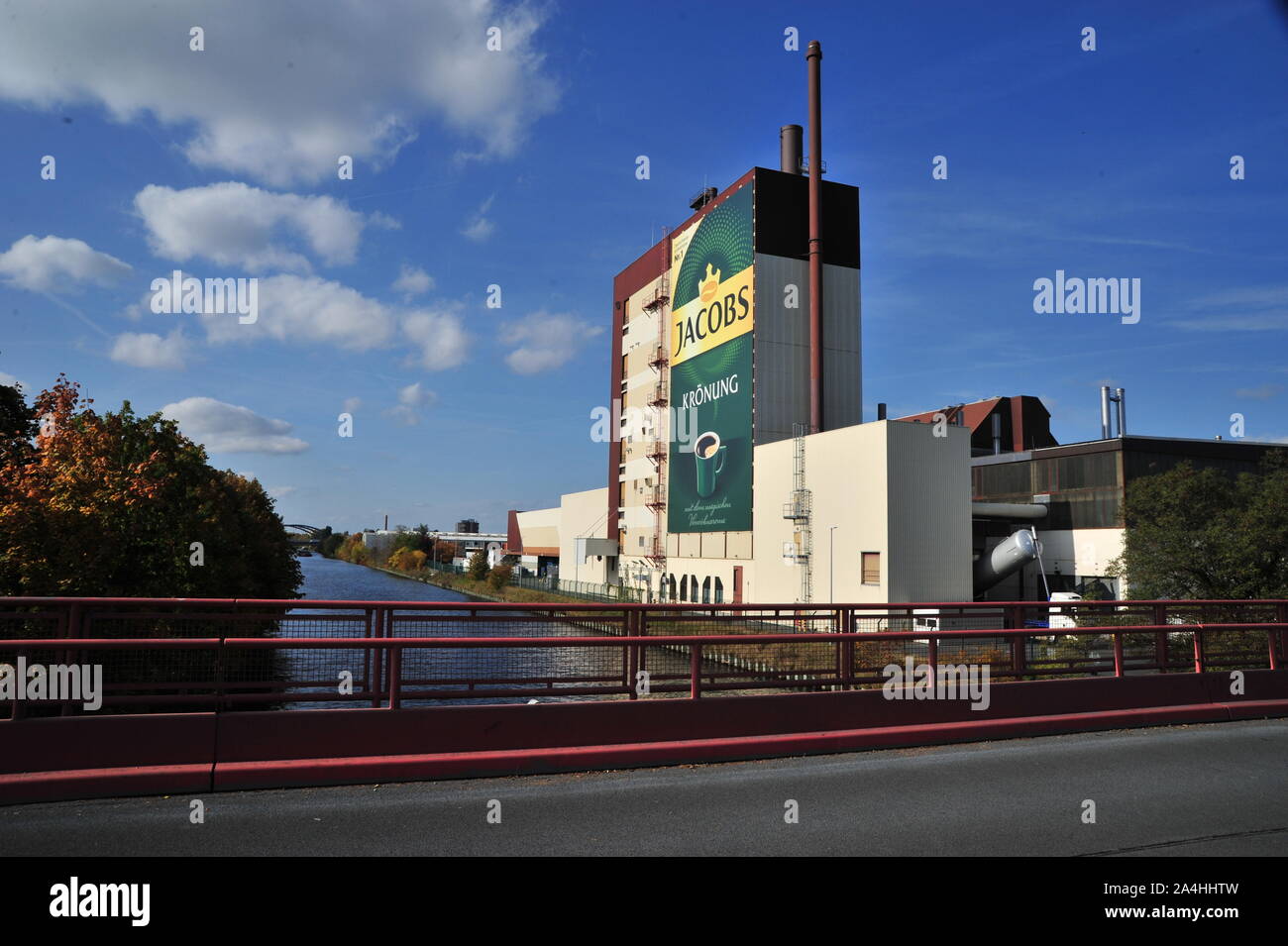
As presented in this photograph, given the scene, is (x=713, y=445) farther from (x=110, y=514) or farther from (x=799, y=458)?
(x=110, y=514)

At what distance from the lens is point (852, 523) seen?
3681 cm

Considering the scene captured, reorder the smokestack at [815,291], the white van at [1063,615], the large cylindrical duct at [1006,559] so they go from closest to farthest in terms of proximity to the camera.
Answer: the white van at [1063,615] < the large cylindrical duct at [1006,559] < the smokestack at [815,291]

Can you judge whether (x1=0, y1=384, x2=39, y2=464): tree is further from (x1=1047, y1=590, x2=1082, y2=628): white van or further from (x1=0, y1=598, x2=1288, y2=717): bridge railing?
(x1=1047, y1=590, x2=1082, y2=628): white van

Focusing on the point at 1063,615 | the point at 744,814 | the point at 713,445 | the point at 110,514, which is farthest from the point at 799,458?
the point at 744,814

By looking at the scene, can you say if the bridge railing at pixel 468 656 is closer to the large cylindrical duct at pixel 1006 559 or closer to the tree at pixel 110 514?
the tree at pixel 110 514

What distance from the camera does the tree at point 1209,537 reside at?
98.5ft

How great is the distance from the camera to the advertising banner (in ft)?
155

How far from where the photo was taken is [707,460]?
50.1 m

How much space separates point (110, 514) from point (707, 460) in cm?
3550

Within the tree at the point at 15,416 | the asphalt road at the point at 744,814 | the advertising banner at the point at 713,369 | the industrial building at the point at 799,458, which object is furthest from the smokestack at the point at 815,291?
the asphalt road at the point at 744,814

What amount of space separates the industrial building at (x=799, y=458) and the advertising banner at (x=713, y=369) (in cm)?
14

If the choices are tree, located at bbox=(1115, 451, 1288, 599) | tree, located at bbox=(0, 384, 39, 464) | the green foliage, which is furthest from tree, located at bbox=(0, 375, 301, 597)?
the green foliage

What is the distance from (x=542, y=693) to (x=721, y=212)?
148ft
